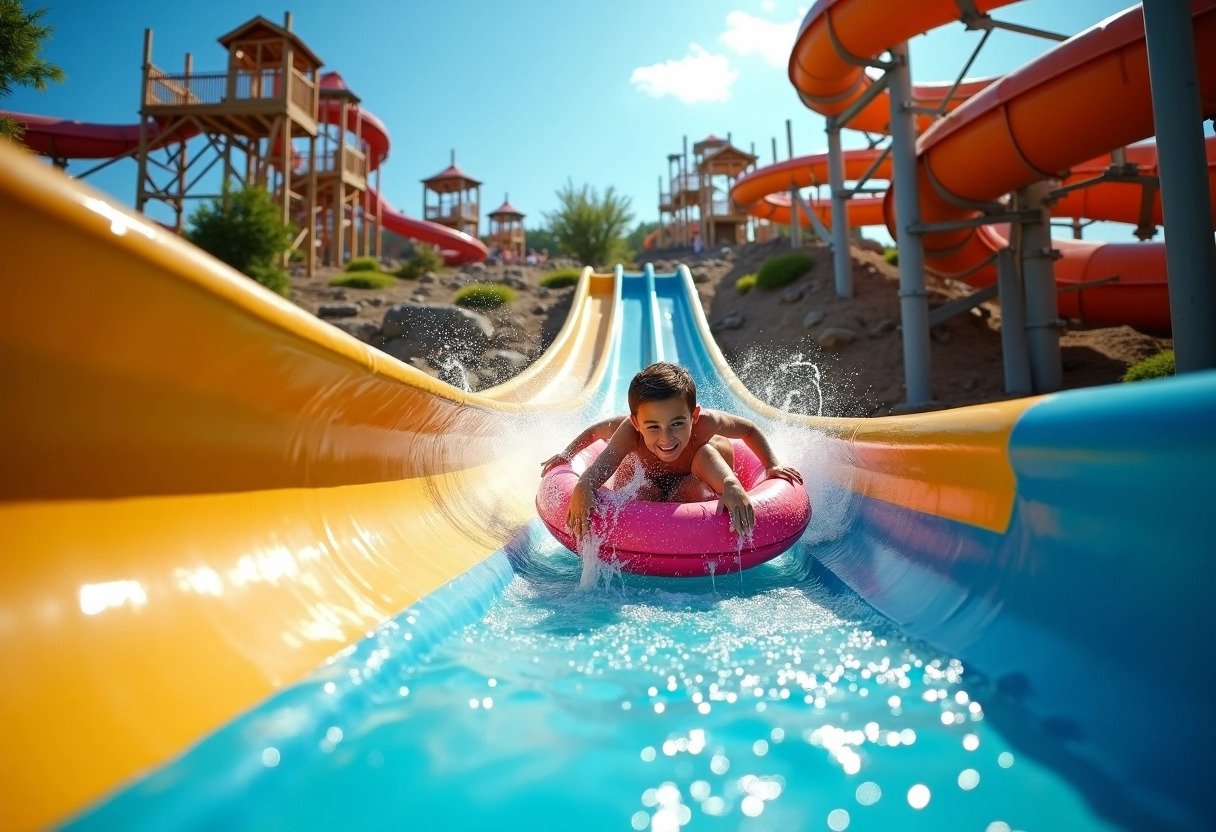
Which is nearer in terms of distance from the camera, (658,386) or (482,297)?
(658,386)

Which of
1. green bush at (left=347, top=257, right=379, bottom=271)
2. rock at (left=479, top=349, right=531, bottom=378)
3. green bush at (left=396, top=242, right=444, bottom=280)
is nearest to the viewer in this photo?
rock at (left=479, top=349, right=531, bottom=378)

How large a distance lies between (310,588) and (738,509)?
1.40 m

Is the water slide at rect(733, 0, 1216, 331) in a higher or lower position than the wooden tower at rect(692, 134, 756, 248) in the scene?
lower

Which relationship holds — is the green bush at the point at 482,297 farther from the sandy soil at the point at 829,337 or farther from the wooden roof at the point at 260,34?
the wooden roof at the point at 260,34

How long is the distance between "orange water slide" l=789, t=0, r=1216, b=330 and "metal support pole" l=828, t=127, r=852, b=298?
57 centimetres

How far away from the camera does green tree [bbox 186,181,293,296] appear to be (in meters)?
11.6

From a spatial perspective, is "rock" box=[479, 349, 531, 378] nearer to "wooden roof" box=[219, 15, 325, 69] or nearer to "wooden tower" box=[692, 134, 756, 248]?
"wooden roof" box=[219, 15, 325, 69]

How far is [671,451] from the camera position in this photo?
2.76m

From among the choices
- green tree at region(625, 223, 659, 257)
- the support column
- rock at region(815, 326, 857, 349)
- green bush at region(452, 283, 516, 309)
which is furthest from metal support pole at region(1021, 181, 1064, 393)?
green tree at region(625, 223, 659, 257)

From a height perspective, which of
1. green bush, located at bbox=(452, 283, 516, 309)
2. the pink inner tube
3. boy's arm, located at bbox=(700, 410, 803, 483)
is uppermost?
green bush, located at bbox=(452, 283, 516, 309)

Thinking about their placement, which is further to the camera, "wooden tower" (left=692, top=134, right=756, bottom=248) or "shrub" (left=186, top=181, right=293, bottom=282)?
"wooden tower" (left=692, top=134, right=756, bottom=248)

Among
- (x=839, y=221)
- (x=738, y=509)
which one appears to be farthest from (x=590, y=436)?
(x=839, y=221)

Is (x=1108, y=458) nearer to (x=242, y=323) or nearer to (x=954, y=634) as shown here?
(x=954, y=634)

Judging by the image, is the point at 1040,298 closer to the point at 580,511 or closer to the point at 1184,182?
the point at 1184,182
